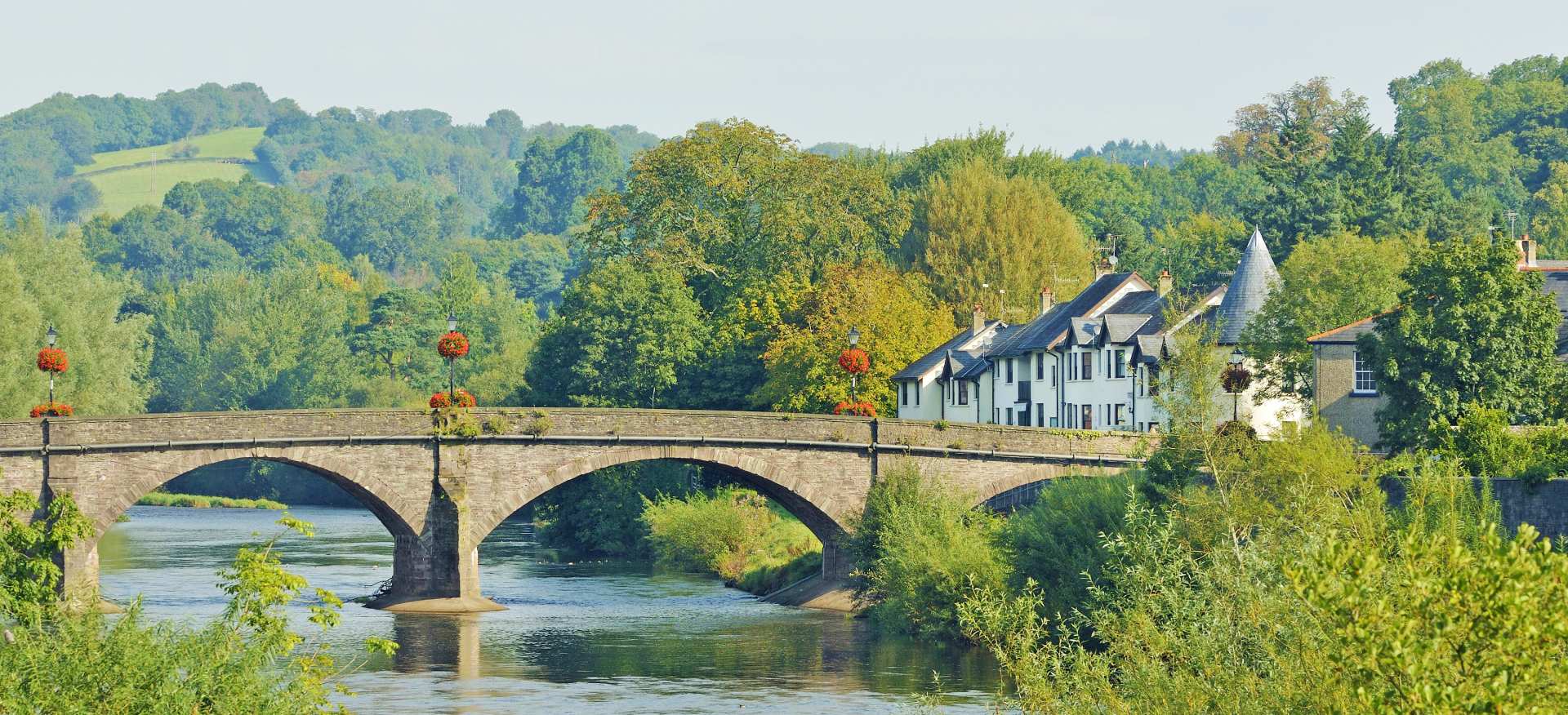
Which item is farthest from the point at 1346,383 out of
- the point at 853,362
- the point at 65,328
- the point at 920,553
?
the point at 65,328

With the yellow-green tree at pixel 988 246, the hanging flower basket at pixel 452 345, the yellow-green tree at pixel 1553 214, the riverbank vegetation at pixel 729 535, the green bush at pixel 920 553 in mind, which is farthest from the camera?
the yellow-green tree at pixel 1553 214

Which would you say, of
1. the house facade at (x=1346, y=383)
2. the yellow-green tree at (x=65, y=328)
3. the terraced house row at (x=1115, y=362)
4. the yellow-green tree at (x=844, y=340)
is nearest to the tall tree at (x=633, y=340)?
the yellow-green tree at (x=844, y=340)

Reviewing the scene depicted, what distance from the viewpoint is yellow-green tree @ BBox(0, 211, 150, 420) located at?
3113 inches

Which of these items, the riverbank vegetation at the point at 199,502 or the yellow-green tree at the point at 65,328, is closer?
the yellow-green tree at the point at 65,328

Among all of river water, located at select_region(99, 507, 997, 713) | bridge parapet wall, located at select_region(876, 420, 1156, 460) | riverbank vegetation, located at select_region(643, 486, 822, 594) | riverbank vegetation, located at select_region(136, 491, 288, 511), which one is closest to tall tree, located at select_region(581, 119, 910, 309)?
riverbank vegetation, located at select_region(643, 486, 822, 594)

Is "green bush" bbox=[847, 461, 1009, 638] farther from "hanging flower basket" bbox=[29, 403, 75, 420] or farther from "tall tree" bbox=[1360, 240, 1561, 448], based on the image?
"hanging flower basket" bbox=[29, 403, 75, 420]

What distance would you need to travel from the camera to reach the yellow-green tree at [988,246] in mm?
94750

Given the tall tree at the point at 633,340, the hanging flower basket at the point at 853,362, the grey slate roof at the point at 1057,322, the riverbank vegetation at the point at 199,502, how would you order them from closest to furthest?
1. the hanging flower basket at the point at 853,362
2. the grey slate roof at the point at 1057,322
3. the tall tree at the point at 633,340
4. the riverbank vegetation at the point at 199,502

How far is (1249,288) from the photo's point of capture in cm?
7038

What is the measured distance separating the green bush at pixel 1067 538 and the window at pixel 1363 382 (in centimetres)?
1384

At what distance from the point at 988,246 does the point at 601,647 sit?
47143mm

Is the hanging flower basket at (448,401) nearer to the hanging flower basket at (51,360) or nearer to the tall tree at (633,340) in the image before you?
the hanging flower basket at (51,360)

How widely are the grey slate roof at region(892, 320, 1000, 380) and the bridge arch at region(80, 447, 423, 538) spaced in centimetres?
3107

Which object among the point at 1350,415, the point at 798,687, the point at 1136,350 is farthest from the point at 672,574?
the point at 798,687
